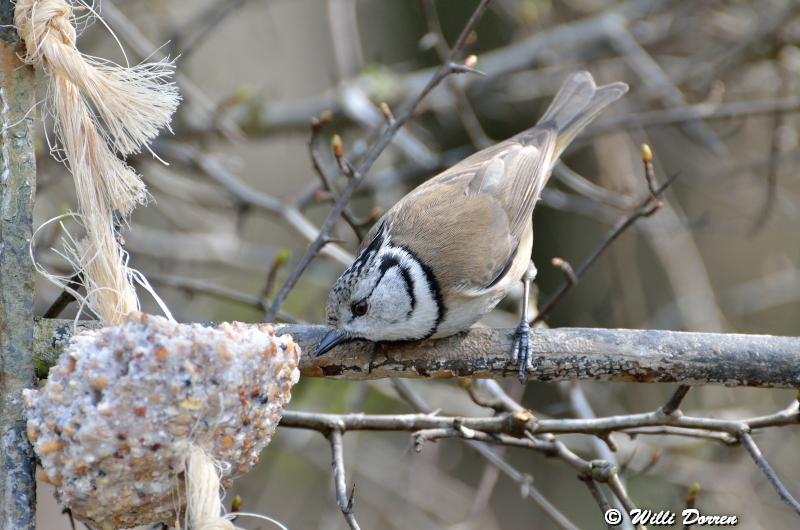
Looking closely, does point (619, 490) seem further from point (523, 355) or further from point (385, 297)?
point (385, 297)

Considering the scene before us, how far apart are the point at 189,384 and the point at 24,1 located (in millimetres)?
796

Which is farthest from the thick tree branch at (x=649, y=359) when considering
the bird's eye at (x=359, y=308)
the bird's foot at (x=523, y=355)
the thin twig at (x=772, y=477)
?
the bird's eye at (x=359, y=308)

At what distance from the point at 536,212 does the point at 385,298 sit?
449cm

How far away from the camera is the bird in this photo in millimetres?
2477

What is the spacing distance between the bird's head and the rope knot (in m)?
0.96

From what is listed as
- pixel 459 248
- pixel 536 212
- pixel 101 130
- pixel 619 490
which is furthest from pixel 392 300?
pixel 536 212

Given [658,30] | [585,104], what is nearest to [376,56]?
[585,104]

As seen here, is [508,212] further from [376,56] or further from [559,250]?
[559,250]

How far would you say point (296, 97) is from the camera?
7629 millimetres

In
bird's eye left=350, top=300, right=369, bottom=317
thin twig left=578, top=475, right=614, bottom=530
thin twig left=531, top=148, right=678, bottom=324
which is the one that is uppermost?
thin twig left=531, top=148, right=678, bottom=324

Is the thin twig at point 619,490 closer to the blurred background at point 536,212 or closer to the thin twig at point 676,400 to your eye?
the thin twig at point 676,400

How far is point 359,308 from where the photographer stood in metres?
2.48

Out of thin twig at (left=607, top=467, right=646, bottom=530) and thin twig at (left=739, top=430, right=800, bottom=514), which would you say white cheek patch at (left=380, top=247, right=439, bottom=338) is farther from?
thin twig at (left=739, top=430, right=800, bottom=514)

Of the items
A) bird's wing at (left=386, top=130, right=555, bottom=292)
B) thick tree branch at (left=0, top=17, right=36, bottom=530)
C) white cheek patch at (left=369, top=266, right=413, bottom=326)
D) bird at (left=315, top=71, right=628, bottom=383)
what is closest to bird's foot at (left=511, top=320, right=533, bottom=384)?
bird at (left=315, top=71, right=628, bottom=383)
